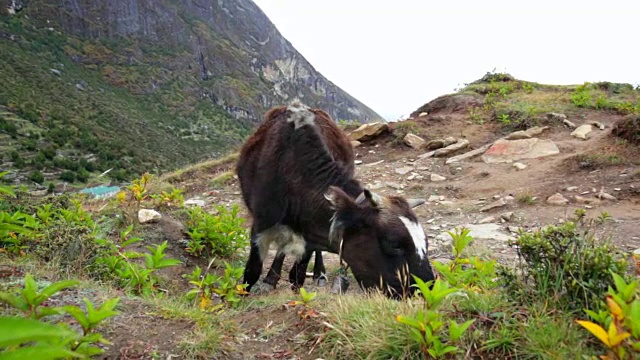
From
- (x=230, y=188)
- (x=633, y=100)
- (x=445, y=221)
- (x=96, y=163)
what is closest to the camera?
(x=445, y=221)

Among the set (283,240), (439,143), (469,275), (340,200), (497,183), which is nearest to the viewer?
(469,275)

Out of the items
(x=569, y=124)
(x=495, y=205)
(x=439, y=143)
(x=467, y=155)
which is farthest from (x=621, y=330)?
(x=569, y=124)

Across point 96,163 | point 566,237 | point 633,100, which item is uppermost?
point 633,100

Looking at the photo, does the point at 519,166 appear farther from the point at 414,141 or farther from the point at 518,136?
the point at 414,141

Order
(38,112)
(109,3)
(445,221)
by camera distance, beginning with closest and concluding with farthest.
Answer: (445,221)
(38,112)
(109,3)

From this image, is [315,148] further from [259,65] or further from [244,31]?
[244,31]

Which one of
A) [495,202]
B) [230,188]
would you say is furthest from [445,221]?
[230,188]

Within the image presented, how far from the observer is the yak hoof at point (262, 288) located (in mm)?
4996

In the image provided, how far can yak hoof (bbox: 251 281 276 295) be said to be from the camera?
4996 millimetres

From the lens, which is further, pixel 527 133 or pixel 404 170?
pixel 527 133

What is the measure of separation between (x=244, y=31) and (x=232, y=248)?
503 feet

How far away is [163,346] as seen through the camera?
2215 millimetres

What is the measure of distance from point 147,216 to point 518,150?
813cm

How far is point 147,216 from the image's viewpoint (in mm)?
5738
